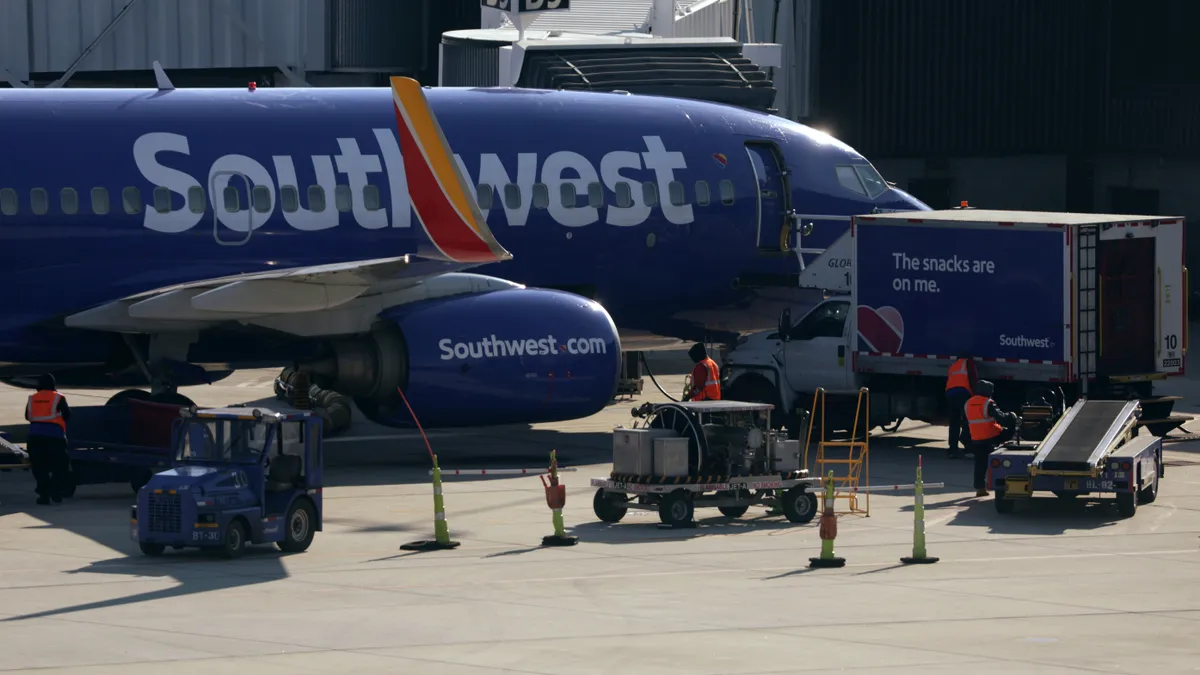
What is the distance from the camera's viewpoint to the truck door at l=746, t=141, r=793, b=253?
29500mm

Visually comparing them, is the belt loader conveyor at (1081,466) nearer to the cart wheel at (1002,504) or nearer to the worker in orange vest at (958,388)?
the cart wheel at (1002,504)

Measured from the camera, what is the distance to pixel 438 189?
2556 cm

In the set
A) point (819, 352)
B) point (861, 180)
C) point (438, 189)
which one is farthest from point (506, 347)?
point (861, 180)

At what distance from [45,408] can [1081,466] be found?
12.6 metres

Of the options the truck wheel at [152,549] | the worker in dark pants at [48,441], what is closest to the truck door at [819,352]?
the worker in dark pants at [48,441]

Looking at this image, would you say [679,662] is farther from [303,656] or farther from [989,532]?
[989,532]

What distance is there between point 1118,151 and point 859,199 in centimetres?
2213

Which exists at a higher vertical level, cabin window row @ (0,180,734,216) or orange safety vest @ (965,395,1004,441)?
cabin window row @ (0,180,734,216)

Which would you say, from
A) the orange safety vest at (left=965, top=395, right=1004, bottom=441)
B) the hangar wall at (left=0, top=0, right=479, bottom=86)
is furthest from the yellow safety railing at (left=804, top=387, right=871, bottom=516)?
the hangar wall at (left=0, top=0, right=479, bottom=86)

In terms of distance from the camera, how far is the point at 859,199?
99.6 ft

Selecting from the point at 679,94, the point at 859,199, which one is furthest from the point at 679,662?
the point at 679,94

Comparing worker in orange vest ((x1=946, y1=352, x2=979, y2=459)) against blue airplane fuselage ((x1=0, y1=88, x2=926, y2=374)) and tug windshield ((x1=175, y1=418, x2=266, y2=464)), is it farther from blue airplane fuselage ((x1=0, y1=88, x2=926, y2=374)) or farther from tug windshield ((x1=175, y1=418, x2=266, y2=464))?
tug windshield ((x1=175, y1=418, x2=266, y2=464))

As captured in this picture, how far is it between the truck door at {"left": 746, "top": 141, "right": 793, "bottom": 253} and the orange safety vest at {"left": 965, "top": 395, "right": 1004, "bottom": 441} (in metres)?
6.58

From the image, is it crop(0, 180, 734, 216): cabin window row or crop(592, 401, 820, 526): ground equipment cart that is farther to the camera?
crop(0, 180, 734, 216): cabin window row
